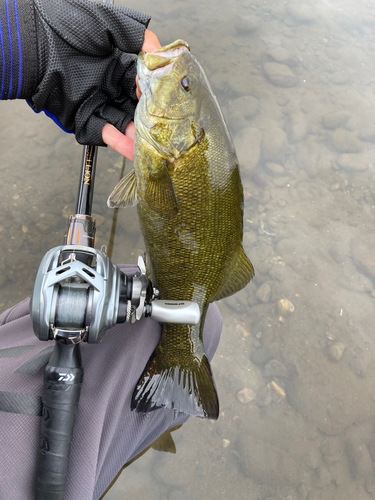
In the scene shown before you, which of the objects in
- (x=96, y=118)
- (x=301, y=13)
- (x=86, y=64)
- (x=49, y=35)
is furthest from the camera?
(x=301, y=13)

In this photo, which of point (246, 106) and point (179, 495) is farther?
point (246, 106)

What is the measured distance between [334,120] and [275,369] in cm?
255

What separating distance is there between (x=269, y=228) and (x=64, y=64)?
188 centimetres

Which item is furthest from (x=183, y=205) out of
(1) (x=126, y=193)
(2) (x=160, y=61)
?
(2) (x=160, y=61)

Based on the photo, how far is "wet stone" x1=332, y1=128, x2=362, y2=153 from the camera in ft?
10.8

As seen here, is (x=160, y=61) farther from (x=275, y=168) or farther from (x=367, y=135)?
(x=367, y=135)

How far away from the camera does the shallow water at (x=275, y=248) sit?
2107 millimetres

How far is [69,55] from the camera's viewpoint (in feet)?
5.52

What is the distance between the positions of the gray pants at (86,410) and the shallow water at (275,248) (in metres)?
0.78

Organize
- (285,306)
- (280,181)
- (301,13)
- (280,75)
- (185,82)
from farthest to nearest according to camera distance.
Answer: (301,13)
(280,75)
(280,181)
(285,306)
(185,82)

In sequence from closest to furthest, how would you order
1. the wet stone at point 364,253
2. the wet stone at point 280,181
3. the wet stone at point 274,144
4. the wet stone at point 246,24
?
the wet stone at point 364,253 < the wet stone at point 280,181 < the wet stone at point 274,144 < the wet stone at point 246,24

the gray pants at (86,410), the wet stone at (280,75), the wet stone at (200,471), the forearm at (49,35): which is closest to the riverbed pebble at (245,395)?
the wet stone at (200,471)

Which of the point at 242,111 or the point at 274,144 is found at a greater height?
the point at 242,111

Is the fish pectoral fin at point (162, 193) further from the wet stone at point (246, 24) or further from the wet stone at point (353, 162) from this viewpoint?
the wet stone at point (246, 24)
